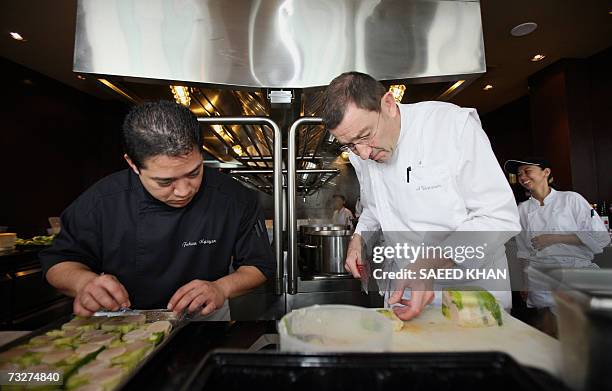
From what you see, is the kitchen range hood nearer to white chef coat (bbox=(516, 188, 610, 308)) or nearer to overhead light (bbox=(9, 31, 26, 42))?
white chef coat (bbox=(516, 188, 610, 308))

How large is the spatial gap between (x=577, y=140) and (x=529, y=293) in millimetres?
2285

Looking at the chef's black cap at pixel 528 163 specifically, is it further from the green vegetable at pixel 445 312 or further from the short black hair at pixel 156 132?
the short black hair at pixel 156 132

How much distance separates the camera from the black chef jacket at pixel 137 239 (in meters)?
1.29

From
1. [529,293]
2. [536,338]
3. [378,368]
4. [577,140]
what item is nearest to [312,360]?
[378,368]

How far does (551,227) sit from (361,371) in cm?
363

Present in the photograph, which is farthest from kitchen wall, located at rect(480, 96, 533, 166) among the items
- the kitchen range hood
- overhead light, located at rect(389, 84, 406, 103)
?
the kitchen range hood

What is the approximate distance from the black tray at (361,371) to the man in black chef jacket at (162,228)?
649mm

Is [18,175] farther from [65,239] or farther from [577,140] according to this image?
[577,140]

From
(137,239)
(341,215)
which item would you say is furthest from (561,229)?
(137,239)

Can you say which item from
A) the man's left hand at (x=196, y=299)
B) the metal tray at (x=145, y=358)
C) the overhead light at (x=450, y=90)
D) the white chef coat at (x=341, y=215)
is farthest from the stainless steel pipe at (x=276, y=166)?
the white chef coat at (x=341, y=215)

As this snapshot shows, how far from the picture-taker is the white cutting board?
30.2 inches

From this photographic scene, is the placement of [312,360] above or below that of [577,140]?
below

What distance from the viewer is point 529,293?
10.4ft

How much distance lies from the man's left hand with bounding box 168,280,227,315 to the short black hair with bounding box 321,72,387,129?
68 cm
